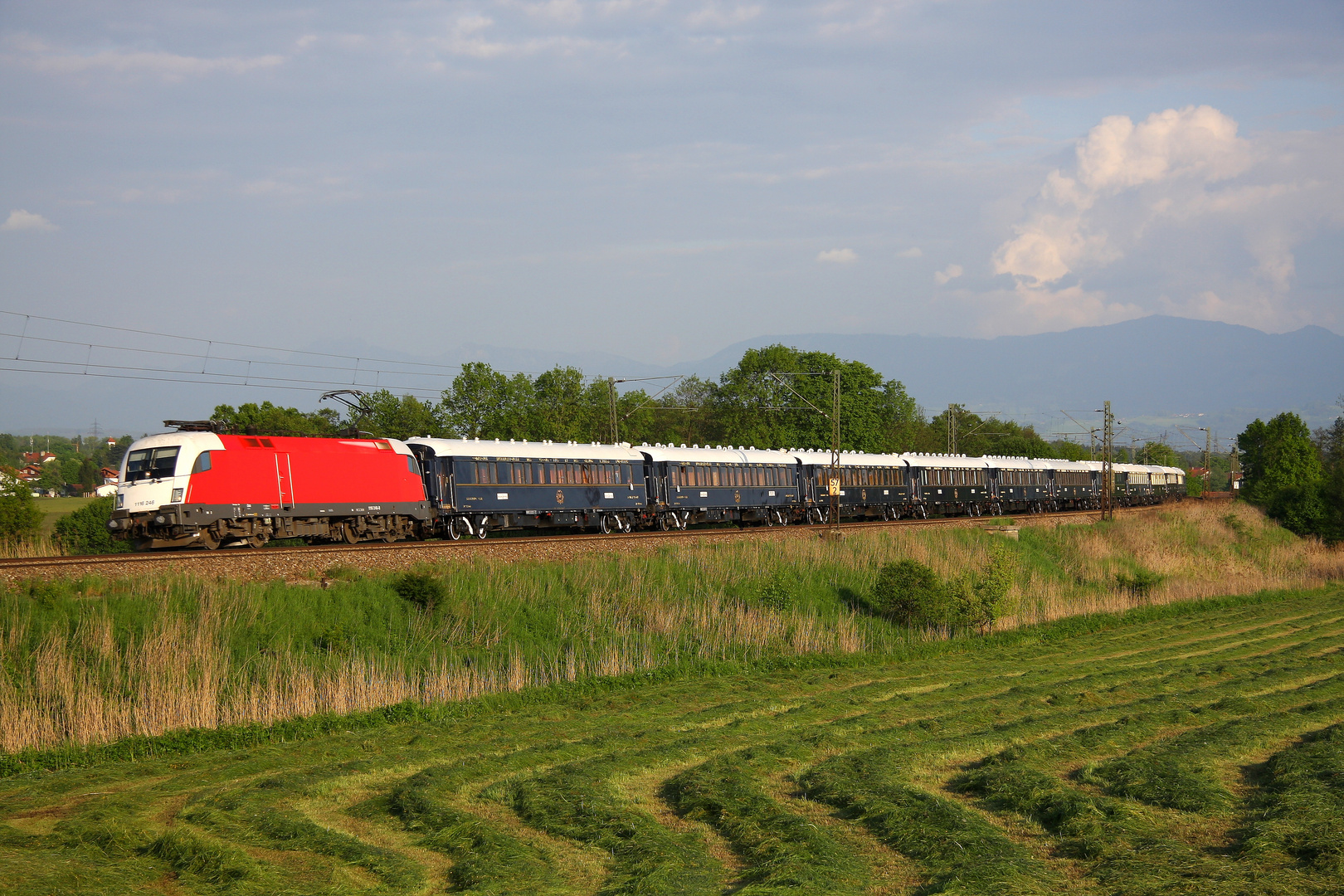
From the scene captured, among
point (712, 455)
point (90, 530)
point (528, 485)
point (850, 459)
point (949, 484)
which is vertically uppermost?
point (712, 455)

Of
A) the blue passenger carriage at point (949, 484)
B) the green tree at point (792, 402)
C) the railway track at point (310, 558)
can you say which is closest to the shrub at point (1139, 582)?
the railway track at point (310, 558)

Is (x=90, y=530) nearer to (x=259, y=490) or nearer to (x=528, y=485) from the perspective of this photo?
(x=528, y=485)

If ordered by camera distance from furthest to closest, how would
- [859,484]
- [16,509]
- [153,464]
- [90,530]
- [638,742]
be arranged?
1. [859,484]
2. [90,530]
3. [16,509]
4. [153,464]
5. [638,742]

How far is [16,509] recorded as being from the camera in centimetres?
3975

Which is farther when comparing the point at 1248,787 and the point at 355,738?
the point at 355,738

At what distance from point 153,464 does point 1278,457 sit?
96325mm

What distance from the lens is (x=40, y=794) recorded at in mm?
12273

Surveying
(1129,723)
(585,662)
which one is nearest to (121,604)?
(585,662)

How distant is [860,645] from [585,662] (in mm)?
7910

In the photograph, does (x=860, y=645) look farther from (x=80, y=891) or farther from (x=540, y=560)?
(x=80, y=891)

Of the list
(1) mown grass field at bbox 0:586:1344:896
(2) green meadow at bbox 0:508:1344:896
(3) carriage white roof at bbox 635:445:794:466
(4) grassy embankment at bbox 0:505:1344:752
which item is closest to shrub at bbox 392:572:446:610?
(2) green meadow at bbox 0:508:1344:896

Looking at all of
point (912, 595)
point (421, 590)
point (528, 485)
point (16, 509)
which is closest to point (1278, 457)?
point (912, 595)

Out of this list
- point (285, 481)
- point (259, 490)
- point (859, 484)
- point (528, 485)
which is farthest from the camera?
point (859, 484)

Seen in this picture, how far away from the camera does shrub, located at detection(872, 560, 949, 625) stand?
1117 inches
